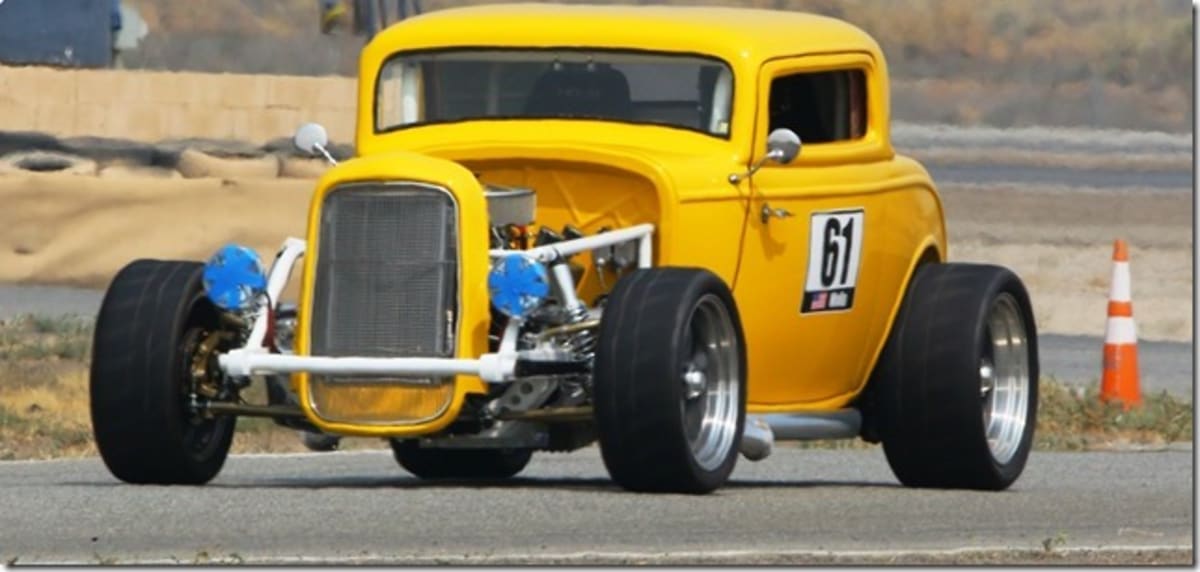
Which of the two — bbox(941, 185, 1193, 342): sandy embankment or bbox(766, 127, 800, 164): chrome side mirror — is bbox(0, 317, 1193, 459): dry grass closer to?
bbox(766, 127, 800, 164): chrome side mirror

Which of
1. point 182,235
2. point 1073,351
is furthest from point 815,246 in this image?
point 182,235

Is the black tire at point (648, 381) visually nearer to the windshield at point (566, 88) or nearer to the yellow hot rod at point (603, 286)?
Result: the yellow hot rod at point (603, 286)

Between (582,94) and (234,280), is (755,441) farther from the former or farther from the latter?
(234,280)

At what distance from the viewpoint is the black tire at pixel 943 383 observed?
12.1 metres

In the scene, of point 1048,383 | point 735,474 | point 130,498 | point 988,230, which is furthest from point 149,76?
point 130,498

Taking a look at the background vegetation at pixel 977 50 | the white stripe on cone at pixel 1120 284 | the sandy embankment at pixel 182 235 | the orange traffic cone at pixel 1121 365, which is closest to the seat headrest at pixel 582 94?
the orange traffic cone at pixel 1121 365

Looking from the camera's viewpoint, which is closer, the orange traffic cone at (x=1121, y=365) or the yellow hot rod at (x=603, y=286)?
the yellow hot rod at (x=603, y=286)

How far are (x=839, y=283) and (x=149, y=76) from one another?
61.6 feet

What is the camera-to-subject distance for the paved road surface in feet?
30.6

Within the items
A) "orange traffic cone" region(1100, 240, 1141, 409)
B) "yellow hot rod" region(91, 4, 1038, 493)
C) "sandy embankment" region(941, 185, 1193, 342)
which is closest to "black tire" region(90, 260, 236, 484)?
"yellow hot rod" region(91, 4, 1038, 493)

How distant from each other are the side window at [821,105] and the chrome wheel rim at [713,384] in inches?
56.5

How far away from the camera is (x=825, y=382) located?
1231 centimetres

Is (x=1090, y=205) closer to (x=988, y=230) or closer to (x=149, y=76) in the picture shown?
(x=988, y=230)

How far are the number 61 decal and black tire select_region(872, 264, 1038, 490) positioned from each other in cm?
32
